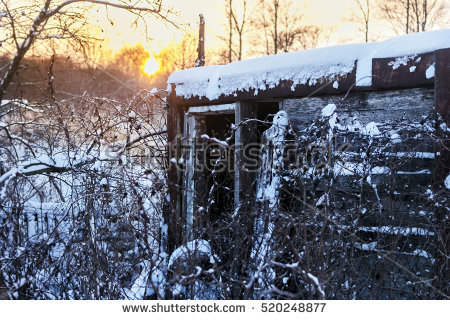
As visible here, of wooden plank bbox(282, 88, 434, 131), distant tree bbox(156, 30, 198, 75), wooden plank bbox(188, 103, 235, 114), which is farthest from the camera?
distant tree bbox(156, 30, 198, 75)

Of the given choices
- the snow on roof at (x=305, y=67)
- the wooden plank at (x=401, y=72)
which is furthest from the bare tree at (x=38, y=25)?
the wooden plank at (x=401, y=72)

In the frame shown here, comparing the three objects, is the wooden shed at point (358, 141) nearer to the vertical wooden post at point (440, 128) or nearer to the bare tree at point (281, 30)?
the vertical wooden post at point (440, 128)

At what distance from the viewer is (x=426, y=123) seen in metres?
3.39

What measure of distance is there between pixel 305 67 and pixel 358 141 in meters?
0.85

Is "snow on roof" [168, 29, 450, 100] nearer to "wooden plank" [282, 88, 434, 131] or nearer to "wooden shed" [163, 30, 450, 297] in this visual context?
"wooden shed" [163, 30, 450, 297]

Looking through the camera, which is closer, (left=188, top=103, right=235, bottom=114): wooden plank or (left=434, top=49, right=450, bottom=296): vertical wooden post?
(left=434, top=49, right=450, bottom=296): vertical wooden post

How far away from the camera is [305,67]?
404 centimetres

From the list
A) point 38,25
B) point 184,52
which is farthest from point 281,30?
point 38,25

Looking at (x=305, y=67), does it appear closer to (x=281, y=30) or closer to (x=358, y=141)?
(x=358, y=141)

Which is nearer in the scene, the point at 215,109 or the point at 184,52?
the point at 215,109

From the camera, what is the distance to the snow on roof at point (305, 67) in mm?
3480

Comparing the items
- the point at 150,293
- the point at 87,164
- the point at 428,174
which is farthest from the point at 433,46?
the point at 87,164

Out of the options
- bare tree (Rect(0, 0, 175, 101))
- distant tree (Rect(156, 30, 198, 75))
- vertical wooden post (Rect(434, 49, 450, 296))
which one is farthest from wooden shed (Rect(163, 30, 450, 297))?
distant tree (Rect(156, 30, 198, 75))

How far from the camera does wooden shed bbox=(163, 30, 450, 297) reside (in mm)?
3129
